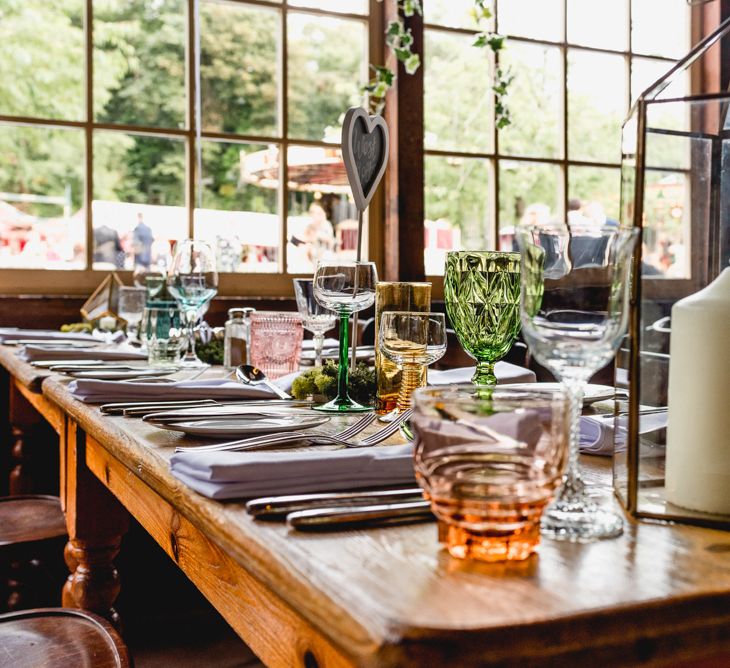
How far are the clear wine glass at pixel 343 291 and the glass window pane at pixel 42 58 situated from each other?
7.93 feet

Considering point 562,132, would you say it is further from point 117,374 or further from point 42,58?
point 117,374

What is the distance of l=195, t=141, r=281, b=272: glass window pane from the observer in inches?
137

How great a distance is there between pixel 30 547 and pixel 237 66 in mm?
2343

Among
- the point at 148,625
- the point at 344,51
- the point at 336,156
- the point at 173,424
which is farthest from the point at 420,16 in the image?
the point at 173,424

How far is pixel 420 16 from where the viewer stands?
361cm

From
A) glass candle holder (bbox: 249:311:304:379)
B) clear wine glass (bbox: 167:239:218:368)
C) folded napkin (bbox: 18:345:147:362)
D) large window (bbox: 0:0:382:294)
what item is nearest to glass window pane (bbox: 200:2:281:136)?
large window (bbox: 0:0:382:294)

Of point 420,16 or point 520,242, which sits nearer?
point 520,242

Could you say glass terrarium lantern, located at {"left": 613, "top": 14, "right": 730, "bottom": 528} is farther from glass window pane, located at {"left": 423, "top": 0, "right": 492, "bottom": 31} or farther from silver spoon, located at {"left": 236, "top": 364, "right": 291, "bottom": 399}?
glass window pane, located at {"left": 423, "top": 0, "right": 492, "bottom": 31}

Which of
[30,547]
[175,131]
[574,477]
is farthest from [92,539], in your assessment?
[175,131]

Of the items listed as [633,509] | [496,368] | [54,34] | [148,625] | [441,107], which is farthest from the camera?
[441,107]

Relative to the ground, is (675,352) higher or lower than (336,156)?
lower

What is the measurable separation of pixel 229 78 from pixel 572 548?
324cm

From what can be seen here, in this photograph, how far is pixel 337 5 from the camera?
364 cm

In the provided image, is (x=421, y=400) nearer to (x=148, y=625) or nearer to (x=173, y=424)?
(x=173, y=424)
